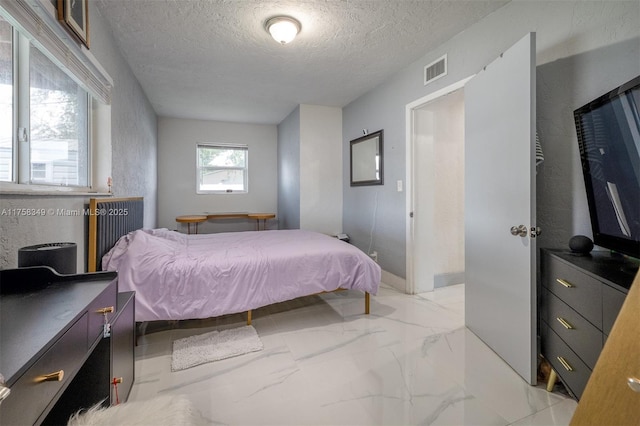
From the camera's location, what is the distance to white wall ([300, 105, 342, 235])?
4.24m

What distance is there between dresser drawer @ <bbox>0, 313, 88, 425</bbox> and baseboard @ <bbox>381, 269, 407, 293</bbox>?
9.28 ft

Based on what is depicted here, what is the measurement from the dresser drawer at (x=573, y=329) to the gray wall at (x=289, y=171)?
3211 millimetres

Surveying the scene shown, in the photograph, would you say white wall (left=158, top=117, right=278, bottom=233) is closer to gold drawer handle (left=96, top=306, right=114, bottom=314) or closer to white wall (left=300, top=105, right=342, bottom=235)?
white wall (left=300, top=105, right=342, bottom=235)

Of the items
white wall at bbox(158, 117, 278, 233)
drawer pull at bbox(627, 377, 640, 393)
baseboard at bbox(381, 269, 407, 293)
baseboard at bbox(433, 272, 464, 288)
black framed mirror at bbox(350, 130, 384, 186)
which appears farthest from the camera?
white wall at bbox(158, 117, 278, 233)

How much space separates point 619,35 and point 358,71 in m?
2.12

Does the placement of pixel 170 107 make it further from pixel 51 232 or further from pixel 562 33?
pixel 562 33

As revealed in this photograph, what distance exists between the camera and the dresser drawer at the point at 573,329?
47.5 inches

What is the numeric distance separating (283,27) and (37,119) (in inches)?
64.9

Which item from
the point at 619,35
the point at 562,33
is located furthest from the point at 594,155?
the point at 562,33

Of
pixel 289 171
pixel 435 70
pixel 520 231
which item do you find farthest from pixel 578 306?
pixel 289 171

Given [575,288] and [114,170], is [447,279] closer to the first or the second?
[575,288]

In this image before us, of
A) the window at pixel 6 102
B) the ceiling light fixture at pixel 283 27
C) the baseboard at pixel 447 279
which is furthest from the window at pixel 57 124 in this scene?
the baseboard at pixel 447 279

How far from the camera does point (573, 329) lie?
4.42 feet

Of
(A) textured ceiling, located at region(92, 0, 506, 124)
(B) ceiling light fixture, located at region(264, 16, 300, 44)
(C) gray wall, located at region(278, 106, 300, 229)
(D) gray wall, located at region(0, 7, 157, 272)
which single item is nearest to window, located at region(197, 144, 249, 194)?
(C) gray wall, located at region(278, 106, 300, 229)
